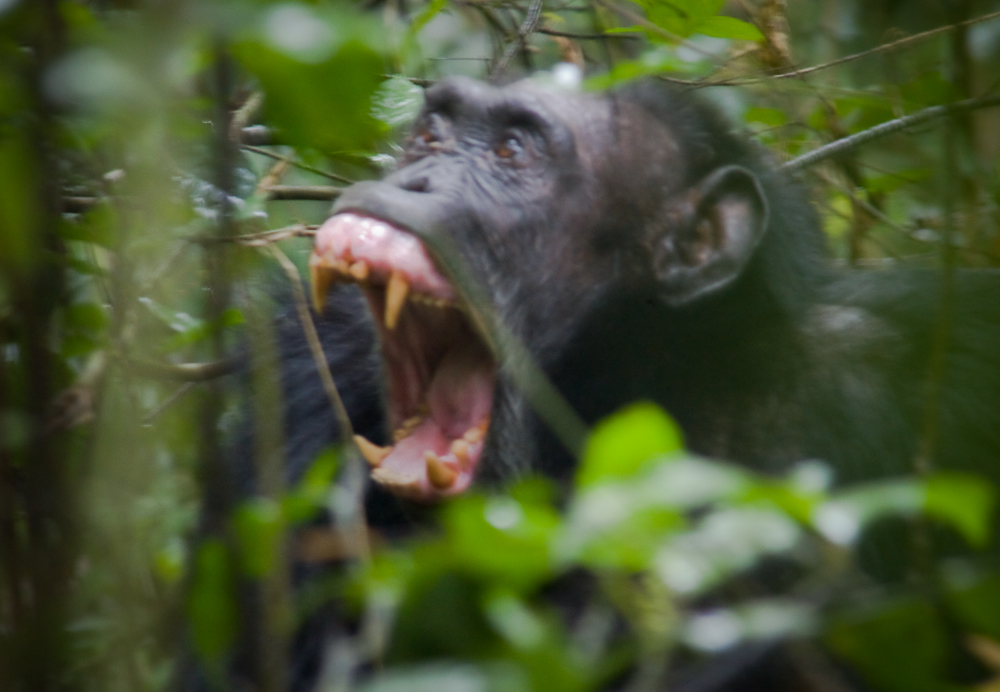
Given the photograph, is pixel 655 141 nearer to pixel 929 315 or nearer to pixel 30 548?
pixel 929 315

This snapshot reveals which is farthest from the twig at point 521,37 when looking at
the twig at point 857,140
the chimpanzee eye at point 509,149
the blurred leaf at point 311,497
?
the blurred leaf at point 311,497

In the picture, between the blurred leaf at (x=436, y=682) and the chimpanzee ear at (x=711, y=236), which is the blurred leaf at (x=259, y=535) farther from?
the chimpanzee ear at (x=711, y=236)

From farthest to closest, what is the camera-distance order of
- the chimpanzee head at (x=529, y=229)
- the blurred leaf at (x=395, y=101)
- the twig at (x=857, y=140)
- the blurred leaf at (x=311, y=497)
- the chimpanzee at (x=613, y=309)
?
the twig at (x=857, y=140), the blurred leaf at (x=395, y=101), the chimpanzee head at (x=529, y=229), the chimpanzee at (x=613, y=309), the blurred leaf at (x=311, y=497)

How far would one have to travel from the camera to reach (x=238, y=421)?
8.20ft

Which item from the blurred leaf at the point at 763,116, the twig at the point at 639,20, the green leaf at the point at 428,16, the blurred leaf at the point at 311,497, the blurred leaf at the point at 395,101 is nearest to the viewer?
the blurred leaf at the point at 311,497

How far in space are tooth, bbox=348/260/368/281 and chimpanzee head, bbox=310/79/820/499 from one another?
0.26ft

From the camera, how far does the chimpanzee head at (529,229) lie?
84.8 inches

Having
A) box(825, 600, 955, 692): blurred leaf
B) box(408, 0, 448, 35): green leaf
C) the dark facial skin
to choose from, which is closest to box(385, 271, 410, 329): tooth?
the dark facial skin

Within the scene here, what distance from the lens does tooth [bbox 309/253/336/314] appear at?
1.98 metres

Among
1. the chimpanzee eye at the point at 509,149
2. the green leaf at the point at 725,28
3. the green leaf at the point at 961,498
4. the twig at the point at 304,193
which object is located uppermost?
the green leaf at the point at 725,28

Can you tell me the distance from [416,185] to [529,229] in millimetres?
298

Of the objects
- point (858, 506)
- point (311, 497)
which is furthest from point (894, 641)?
point (311, 497)

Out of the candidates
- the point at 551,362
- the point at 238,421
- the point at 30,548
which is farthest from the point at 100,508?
the point at 551,362

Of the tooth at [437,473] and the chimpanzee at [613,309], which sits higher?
the chimpanzee at [613,309]
